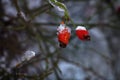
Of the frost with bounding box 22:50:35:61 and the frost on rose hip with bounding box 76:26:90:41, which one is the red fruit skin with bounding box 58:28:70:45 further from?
the frost with bounding box 22:50:35:61

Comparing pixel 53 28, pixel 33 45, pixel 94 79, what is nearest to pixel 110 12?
pixel 53 28

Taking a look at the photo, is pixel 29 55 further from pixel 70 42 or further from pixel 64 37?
pixel 70 42

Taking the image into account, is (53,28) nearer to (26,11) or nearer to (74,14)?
(74,14)

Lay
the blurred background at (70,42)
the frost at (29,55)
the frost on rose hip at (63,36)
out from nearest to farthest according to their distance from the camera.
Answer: the frost on rose hip at (63,36) → the frost at (29,55) → the blurred background at (70,42)

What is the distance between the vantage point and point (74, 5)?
2.44 meters

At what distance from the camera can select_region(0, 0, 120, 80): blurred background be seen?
1754mm

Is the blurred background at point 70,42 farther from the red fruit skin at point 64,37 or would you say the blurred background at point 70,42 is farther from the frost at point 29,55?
the red fruit skin at point 64,37

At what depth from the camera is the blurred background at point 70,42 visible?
1.75 metres

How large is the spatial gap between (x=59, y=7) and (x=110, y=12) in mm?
1740

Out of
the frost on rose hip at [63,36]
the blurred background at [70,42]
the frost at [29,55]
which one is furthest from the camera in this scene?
the blurred background at [70,42]

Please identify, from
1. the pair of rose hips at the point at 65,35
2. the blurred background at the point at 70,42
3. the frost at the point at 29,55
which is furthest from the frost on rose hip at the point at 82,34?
the blurred background at the point at 70,42

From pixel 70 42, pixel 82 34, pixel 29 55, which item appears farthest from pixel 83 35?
pixel 70 42

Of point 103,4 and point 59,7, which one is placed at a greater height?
point 103,4

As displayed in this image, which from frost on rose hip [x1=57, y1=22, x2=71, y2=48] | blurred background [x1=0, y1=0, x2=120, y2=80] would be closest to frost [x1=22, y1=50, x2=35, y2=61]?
frost on rose hip [x1=57, y1=22, x2=71, y2=48]
